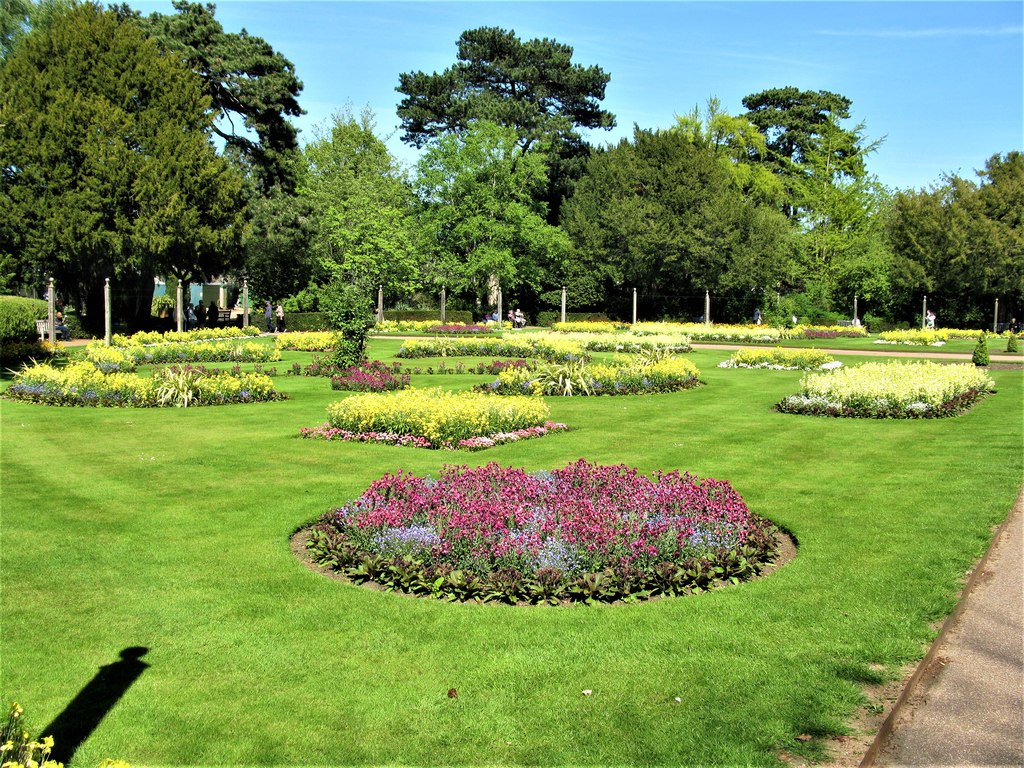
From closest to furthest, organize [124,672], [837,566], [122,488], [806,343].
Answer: [124,672] → [837,566] → [122,488] → [806,343]

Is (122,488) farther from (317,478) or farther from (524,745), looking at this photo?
(524,745)

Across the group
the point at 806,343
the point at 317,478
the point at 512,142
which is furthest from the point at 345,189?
the point at 317,478

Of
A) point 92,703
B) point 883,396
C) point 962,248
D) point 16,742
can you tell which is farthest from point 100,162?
point 962,248

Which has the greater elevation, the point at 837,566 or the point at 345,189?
the point at 345,189

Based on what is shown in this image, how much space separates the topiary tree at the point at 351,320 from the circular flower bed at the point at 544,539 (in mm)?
11595

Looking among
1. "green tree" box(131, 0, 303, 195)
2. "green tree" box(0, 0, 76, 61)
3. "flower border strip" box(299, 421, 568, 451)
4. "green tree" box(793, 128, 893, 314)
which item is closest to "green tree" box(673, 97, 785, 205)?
"green tree" box(793, 128, 893, 314)

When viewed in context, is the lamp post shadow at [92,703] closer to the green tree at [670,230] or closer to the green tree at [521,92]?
the green tree at [670,230]

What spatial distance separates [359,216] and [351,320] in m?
25.3

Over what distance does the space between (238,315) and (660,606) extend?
1804 inches

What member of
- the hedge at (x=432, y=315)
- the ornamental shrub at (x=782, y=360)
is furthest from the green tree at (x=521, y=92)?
the ornamental shrub at (x=782, y=360)

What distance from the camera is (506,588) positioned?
5445 mm

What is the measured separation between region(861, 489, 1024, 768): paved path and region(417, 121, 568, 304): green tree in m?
39.7

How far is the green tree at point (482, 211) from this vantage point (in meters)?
44.8

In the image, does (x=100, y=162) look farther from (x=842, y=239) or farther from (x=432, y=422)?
(x=842, y=239)
